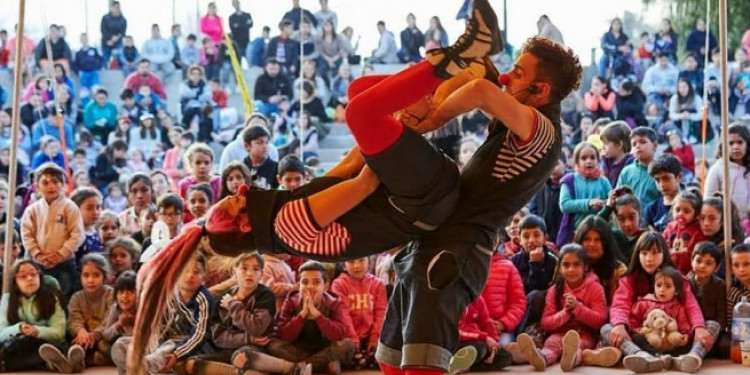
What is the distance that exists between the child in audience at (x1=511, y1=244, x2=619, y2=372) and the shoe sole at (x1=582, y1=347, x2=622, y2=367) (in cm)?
3

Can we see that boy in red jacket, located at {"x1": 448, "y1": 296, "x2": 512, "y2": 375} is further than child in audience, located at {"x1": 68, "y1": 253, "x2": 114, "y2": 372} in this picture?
No

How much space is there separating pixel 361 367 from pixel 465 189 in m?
2.08

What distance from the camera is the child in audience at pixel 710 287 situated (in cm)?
517

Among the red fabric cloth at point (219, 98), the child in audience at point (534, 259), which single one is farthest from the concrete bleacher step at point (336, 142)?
the child in audience at point (534, 259)

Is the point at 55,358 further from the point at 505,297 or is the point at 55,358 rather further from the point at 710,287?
the point at 710,287

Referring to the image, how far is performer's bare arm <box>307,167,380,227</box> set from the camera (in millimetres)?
2986

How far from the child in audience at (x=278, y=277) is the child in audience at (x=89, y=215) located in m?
0.87

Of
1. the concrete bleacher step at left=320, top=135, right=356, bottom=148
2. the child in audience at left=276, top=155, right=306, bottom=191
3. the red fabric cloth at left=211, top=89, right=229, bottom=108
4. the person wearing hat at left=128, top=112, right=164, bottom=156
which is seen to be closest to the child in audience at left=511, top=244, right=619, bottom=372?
the child in audience at left=276, top=155, right=306, bottom=191

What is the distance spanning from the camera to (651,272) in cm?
513

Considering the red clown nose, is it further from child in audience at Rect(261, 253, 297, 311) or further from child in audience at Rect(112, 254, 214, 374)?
child in audience at Rect(261, 253, 297, 311)

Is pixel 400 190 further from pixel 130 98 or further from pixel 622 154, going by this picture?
pixel 130 98

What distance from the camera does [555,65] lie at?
121 inches

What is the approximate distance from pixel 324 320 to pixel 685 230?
1649mm

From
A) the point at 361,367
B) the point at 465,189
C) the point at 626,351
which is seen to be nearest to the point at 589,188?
the point at 626,351
